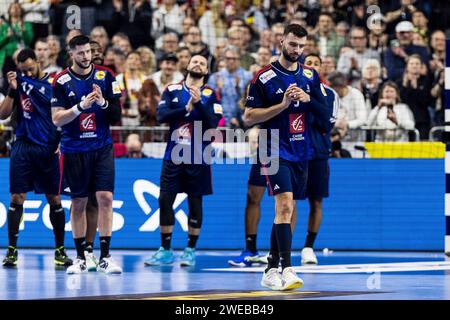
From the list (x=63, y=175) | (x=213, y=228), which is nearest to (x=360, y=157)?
(x=213, y=228)

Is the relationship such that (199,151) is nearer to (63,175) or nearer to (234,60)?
(63,175)

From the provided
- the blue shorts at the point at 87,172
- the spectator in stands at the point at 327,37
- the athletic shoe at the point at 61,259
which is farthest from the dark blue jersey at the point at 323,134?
the spectator in stands at the point at 327,37

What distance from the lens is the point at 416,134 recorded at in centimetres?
1606

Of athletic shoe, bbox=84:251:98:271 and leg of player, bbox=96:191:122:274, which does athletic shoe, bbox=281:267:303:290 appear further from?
athletic shoe, bbox=84:251:98:271

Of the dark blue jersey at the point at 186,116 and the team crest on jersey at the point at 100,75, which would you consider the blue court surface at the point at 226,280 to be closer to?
the dark blue jersey at the point at 186,116

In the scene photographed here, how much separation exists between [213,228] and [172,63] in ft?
9.39

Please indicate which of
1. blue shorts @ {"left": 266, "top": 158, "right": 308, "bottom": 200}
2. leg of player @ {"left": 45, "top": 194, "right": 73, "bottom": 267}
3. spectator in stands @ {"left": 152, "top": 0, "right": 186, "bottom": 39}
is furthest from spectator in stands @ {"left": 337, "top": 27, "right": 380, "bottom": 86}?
blue shorts @ {"left": 266, "top": 158, "right": 308, "bottom": 200}

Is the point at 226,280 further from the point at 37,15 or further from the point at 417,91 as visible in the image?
the point at 37,15

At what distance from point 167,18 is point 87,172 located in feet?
24.2

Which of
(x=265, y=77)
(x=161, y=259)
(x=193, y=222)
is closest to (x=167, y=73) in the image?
(x=193, y=222)

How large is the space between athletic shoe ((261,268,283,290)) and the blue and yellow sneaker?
8.27ft

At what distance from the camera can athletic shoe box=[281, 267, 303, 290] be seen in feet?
35.1

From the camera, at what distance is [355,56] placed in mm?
17906

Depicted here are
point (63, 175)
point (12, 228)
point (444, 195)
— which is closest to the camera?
point (63, 175)
